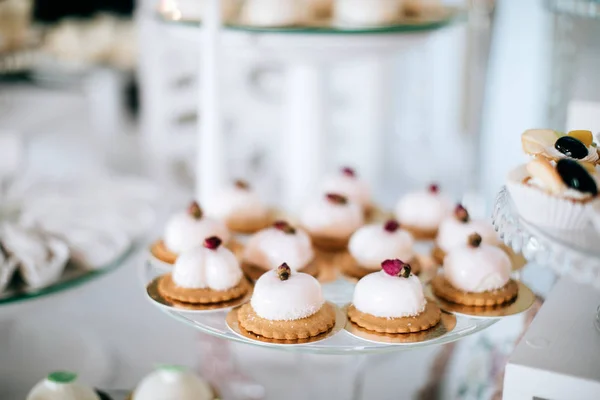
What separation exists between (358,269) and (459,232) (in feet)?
0.65

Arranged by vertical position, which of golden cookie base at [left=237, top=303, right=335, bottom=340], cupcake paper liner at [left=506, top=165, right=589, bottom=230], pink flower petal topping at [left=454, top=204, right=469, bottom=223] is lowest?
golden cookie base at [left=237, top=303, right=335, bottom=340]

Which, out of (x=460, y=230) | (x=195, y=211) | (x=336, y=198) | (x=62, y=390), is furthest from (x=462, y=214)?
(x=62, y=390)

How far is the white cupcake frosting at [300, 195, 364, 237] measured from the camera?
152 cm

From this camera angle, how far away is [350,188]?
1.67 m

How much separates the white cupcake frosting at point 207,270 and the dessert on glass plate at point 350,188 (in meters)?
0.42

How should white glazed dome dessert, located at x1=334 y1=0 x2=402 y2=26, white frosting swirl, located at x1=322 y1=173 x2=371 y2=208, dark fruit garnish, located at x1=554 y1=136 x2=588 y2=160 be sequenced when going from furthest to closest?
white glazed dome dessert, located at x1=334 y1=0 x2=402 y2=26 < white frosting swirl, located at x1=322 y1=173 x2=371 y2=208 < dark fruit garnish, located at x1=554 y1=136 x2=588 y2=160

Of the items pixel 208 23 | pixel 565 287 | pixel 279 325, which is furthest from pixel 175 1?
pixel 565 287


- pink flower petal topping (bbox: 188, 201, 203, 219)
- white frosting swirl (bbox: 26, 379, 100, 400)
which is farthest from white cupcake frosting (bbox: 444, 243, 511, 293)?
white frosting swirl (bbox: 26, 379, 100, 400)

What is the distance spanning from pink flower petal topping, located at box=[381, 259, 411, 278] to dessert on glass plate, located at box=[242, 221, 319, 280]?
0.71 ft

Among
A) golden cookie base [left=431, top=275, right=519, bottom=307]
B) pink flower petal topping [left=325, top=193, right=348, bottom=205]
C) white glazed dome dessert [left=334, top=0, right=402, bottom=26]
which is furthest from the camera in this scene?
white glazed dome dessert [left=334, top=0, right=402, bottom=26]

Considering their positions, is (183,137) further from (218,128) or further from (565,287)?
(565,287)

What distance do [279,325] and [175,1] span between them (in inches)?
41.2

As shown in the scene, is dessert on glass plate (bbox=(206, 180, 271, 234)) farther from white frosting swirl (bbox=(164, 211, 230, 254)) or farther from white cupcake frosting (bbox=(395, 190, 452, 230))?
white cupcake frosting (bbox=(395, 190, 452, 230))

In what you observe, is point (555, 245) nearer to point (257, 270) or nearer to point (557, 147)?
point (557, 147)
